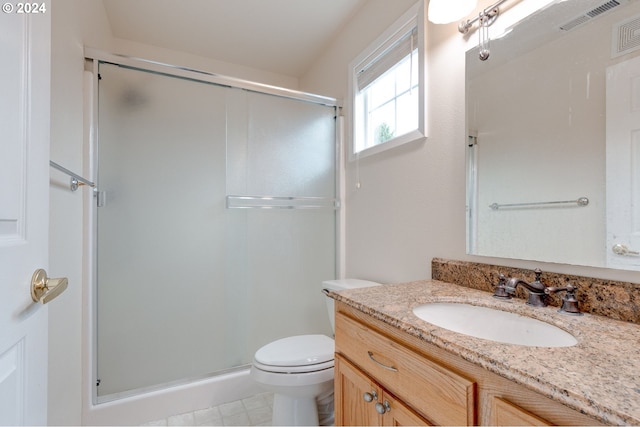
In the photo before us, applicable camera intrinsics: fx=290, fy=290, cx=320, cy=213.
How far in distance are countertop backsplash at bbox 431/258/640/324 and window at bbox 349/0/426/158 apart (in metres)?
0.67

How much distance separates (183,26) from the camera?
2035mm

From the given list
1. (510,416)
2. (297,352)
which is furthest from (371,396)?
(297,352)

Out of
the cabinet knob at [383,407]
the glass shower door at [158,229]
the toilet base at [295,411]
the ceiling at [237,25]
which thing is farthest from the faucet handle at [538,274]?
the ceiling at [237,25]

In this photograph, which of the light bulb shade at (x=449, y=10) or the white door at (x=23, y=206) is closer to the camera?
the white door at (x=23, y=206)

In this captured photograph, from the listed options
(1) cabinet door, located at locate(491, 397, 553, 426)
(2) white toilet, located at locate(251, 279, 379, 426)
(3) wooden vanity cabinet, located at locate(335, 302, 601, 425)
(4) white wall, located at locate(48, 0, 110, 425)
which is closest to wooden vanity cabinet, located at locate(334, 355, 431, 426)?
(3) wooden vanity cabinet, located at locate(335, 302, 601, 425)

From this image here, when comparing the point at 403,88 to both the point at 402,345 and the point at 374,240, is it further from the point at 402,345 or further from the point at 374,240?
the point at 402,345

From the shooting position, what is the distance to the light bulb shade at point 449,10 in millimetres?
1122

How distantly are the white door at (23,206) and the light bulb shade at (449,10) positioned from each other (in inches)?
49.9

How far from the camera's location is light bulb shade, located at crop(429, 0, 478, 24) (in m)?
1.12

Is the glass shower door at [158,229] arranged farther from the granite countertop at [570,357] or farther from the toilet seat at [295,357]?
the granite countertop at [570,357]

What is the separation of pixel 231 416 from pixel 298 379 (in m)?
0.64

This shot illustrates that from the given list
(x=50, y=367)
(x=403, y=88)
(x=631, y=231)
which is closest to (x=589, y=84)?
(x=631, y=231)

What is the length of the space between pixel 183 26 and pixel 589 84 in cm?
231

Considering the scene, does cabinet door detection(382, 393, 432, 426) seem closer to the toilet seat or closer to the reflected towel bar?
the toilet seat
